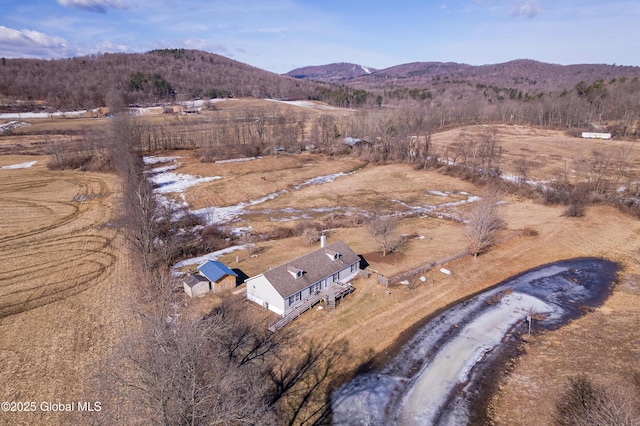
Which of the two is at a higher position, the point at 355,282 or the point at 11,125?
the point at 11,125

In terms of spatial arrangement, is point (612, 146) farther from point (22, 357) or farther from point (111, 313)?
point (22, 357)

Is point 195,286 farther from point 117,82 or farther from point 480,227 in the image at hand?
point 117,82

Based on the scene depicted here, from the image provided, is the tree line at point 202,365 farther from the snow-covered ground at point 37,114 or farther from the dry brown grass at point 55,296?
the snow-covered ground at point 37,114

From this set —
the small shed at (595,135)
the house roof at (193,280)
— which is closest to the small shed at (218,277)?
the house roof at (193,280)

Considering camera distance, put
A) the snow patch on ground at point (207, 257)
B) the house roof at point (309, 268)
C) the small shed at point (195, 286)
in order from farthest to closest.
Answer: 1. the snow patch on ground at point (207, 257)
2. the small shed at point (195, 286)
3. the house roof at point (309, 268)

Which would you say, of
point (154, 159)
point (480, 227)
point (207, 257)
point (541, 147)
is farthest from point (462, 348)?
point (541, 147)

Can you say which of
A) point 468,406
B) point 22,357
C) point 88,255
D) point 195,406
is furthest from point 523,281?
point 88,255

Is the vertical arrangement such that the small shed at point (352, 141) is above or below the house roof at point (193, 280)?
above

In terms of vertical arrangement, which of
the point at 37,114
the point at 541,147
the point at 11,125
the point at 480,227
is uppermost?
the point at 37,114

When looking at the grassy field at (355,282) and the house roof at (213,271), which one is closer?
the grassy field at (355,282)
